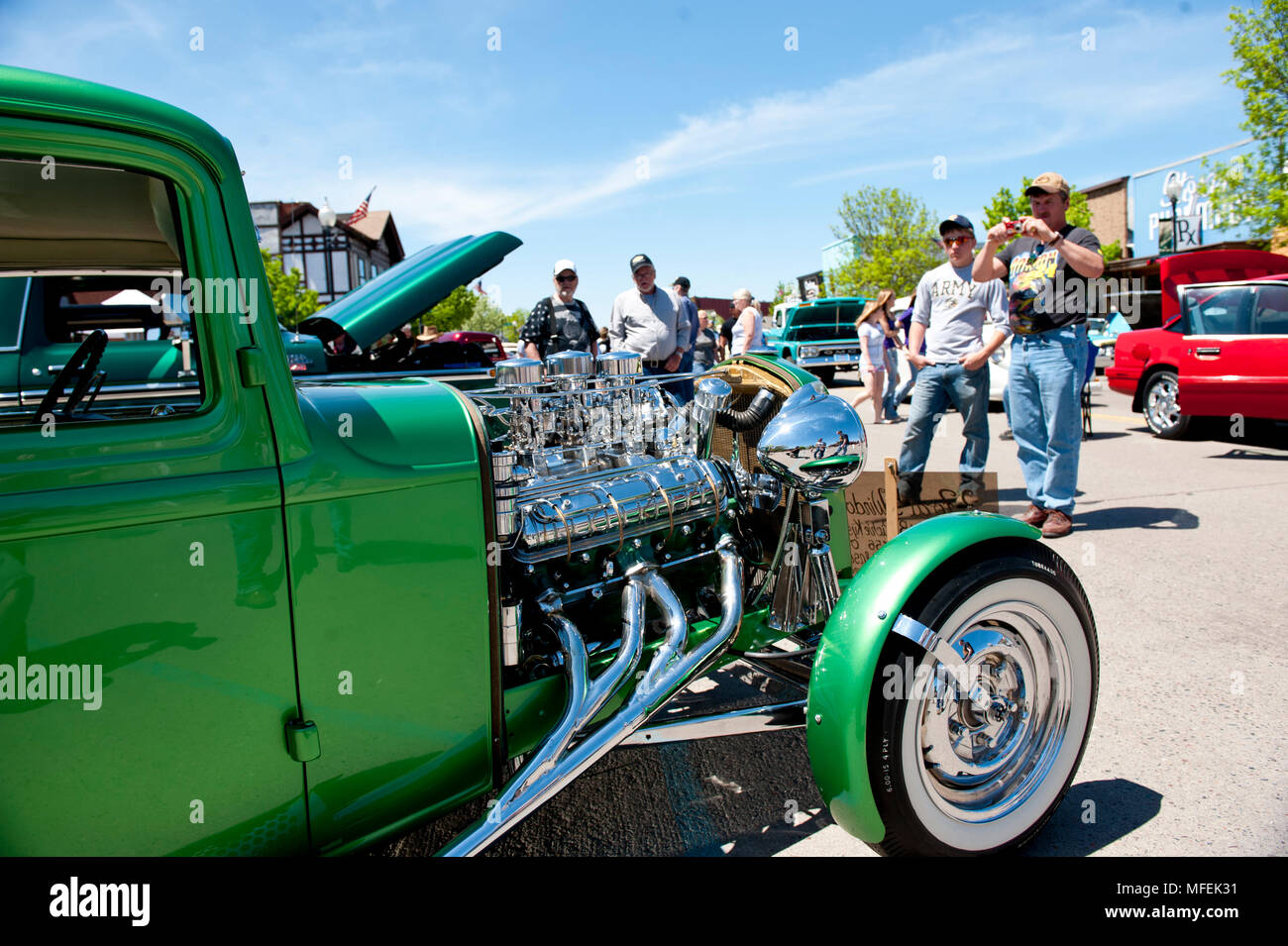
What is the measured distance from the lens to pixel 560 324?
5605mm

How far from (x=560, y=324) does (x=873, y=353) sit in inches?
239

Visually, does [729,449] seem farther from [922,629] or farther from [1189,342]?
[1189,342]

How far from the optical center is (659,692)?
206 cm

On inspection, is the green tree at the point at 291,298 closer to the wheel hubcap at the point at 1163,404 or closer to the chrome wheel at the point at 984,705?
the wheel hubcap at the point at 1163,404

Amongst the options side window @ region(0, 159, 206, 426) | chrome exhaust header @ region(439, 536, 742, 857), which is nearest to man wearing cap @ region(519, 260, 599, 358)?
side window @ region(0, 159, 206, 426)

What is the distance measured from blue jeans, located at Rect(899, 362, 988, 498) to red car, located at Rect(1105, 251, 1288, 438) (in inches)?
186

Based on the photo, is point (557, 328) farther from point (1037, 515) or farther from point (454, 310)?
point (454, 310)

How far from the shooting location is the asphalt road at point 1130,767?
7.43 ft

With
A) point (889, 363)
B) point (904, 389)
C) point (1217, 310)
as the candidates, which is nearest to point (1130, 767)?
point (1217, 310)

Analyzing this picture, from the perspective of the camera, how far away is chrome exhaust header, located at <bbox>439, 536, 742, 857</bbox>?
5.75 ft

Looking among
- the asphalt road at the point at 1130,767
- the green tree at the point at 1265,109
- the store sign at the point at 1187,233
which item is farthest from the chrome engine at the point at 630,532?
the store sign at the point at 1187,233

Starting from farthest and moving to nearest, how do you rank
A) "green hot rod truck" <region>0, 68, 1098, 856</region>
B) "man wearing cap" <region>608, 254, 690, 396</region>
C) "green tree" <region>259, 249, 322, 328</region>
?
"green tree" <region>259, 249, 322, 328</region>
"man wearing cap" <region>608, 254, 690, 396</region>
"green hot rod truck" <region>0, 68, 1098, 856</region>

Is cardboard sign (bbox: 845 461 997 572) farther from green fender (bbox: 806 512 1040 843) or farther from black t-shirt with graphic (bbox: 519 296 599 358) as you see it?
black t-shirt with graphic (bbox: 519 296 599 358)
